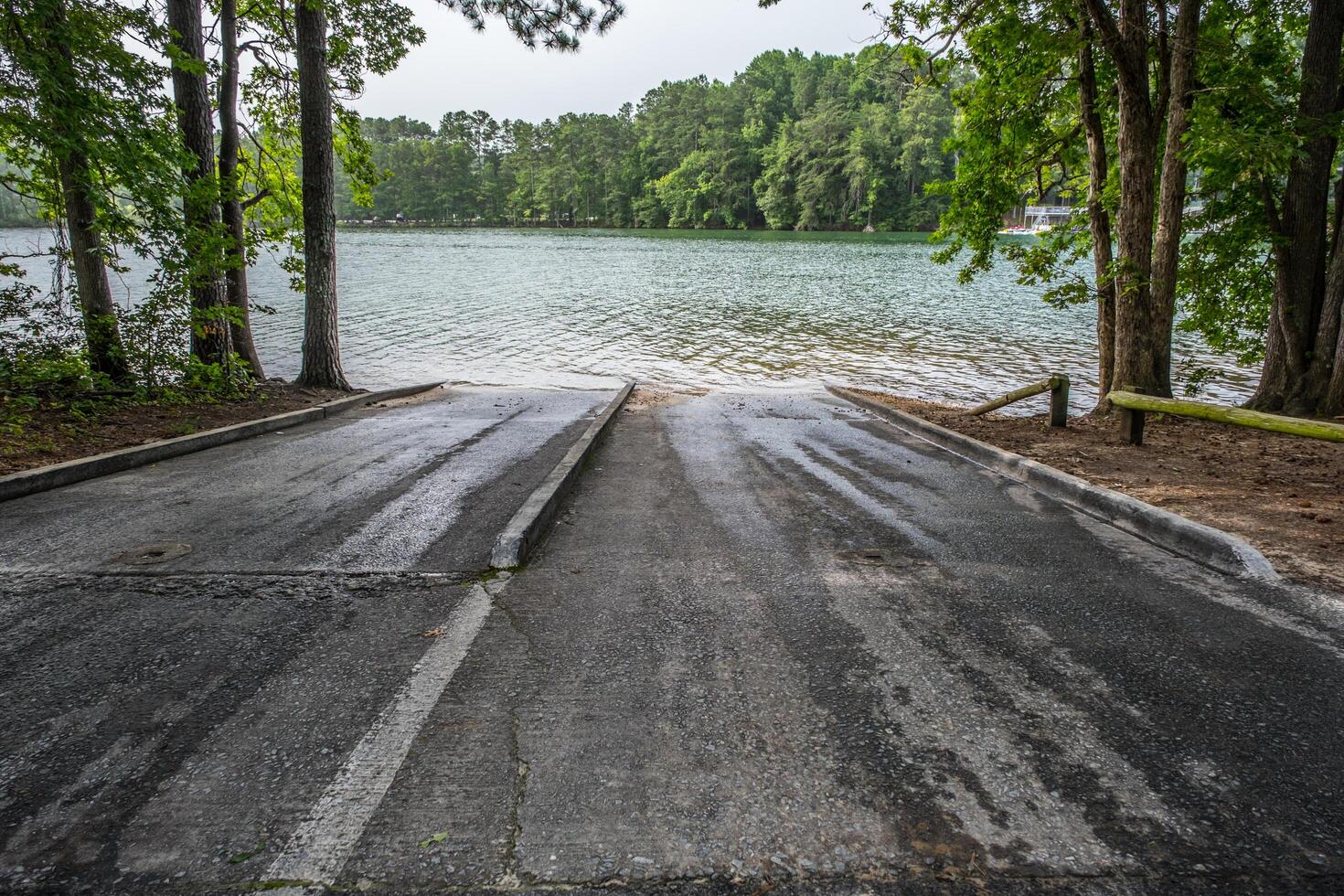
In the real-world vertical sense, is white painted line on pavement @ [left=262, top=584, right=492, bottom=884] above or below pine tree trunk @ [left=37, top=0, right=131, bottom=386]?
below

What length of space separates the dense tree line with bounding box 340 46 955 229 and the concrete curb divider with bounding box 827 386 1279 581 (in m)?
93.6

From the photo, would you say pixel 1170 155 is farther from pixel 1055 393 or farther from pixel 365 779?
pixel 365 779

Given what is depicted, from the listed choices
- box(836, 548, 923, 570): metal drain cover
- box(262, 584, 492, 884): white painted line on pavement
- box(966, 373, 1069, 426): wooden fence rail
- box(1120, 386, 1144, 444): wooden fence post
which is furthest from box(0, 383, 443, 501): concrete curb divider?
box(1120, 386, 1144, 444): wooden fence post

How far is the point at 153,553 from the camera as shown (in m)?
4.11

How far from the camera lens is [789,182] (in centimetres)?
10150

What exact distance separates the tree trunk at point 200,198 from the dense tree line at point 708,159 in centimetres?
8793

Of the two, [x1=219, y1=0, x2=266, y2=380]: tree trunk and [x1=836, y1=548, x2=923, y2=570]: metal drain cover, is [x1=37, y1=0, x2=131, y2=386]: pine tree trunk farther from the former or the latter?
[x1=836, y1=548, x2=923, y2=570]: metal drain cover

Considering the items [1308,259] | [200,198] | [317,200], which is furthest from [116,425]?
[1308,259]

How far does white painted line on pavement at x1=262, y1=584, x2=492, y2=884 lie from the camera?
194 centimetres

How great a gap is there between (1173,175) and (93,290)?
1394cm

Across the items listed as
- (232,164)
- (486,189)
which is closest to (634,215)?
(486,189)

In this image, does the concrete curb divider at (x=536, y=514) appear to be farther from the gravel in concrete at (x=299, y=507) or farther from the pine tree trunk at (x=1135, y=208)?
the pine tree trunk at (x=1135, y=208)

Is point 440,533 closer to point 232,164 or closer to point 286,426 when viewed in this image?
point 286,426

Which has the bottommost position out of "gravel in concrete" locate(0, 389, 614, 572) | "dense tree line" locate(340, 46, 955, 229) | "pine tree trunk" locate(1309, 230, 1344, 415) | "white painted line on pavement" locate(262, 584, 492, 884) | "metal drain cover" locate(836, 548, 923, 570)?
"white painted line on pavement" locate(262, 584, 492, 884)
